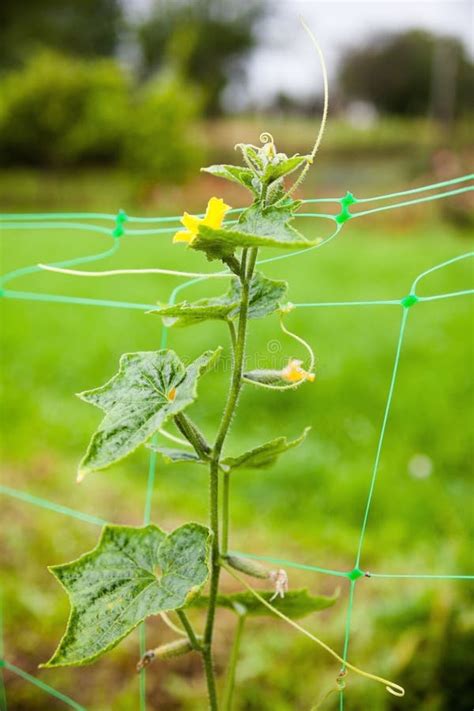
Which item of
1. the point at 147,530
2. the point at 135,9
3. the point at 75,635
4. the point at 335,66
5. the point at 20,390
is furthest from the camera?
the point at 135,9

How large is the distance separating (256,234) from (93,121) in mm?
14138

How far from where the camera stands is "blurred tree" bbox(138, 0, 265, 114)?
2033 cm

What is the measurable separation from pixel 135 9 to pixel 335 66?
5999mm

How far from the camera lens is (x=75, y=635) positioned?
0.72m

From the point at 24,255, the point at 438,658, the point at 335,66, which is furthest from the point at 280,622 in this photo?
the point at 335,66

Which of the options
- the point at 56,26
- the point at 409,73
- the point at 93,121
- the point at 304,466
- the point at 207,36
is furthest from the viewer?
the point at 207,36

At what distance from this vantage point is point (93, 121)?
45.9ft

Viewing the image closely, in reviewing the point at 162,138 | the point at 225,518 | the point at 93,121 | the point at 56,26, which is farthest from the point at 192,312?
the point at 56,26

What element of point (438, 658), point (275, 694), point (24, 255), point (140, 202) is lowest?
point (275, 694)

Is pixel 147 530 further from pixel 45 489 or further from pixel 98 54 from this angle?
pixel 98 54

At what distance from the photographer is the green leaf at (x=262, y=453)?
2.57ft

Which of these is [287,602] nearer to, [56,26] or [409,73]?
[409,73]

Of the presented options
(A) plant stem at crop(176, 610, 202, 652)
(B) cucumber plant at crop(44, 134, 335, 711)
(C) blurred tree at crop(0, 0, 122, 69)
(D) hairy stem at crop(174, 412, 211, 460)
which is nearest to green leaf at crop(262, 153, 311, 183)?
(B) cucumber plant at crop(44, 134, 335, 711)

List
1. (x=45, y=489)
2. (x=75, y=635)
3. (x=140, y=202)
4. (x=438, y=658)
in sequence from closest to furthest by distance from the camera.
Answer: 1. (x=75, y=635)
2. (x=438, y=658)
3. (x=45, y=489)
4. (x=140, y=202)
